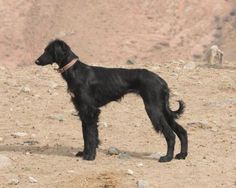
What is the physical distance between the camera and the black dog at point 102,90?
966 cm

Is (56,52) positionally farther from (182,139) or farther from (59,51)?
(182,139)

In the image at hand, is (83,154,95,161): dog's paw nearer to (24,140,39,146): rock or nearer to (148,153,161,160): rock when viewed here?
(148,153,161,160): rock

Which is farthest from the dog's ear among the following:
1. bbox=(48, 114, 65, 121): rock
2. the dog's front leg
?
bbox=(48, 114, 65, 121): rock

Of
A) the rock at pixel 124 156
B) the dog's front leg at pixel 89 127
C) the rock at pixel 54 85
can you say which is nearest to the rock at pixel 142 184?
the rock at pixel 124 156

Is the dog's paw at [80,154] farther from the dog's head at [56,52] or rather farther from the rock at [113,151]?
the dog's head at [56,52]

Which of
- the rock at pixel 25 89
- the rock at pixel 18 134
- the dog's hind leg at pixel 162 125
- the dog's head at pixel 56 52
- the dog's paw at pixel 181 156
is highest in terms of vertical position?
the dog's head at pixel 56 52

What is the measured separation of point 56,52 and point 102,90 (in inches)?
35.7

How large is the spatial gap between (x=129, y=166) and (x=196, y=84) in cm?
733

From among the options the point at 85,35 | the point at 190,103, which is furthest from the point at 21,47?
the point at 190,103

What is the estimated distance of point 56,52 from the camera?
9.74m

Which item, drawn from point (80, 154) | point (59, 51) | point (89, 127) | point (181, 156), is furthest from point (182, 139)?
point (59, 51)

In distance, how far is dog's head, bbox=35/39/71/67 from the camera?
31.9 feet

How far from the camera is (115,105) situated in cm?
1435

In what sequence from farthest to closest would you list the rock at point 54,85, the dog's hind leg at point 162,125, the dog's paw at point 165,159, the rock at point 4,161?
the rock at point 54,85
the dog's hind leg at point 162,125
the dog's paw at point 165,159
the rock at point 4,161
